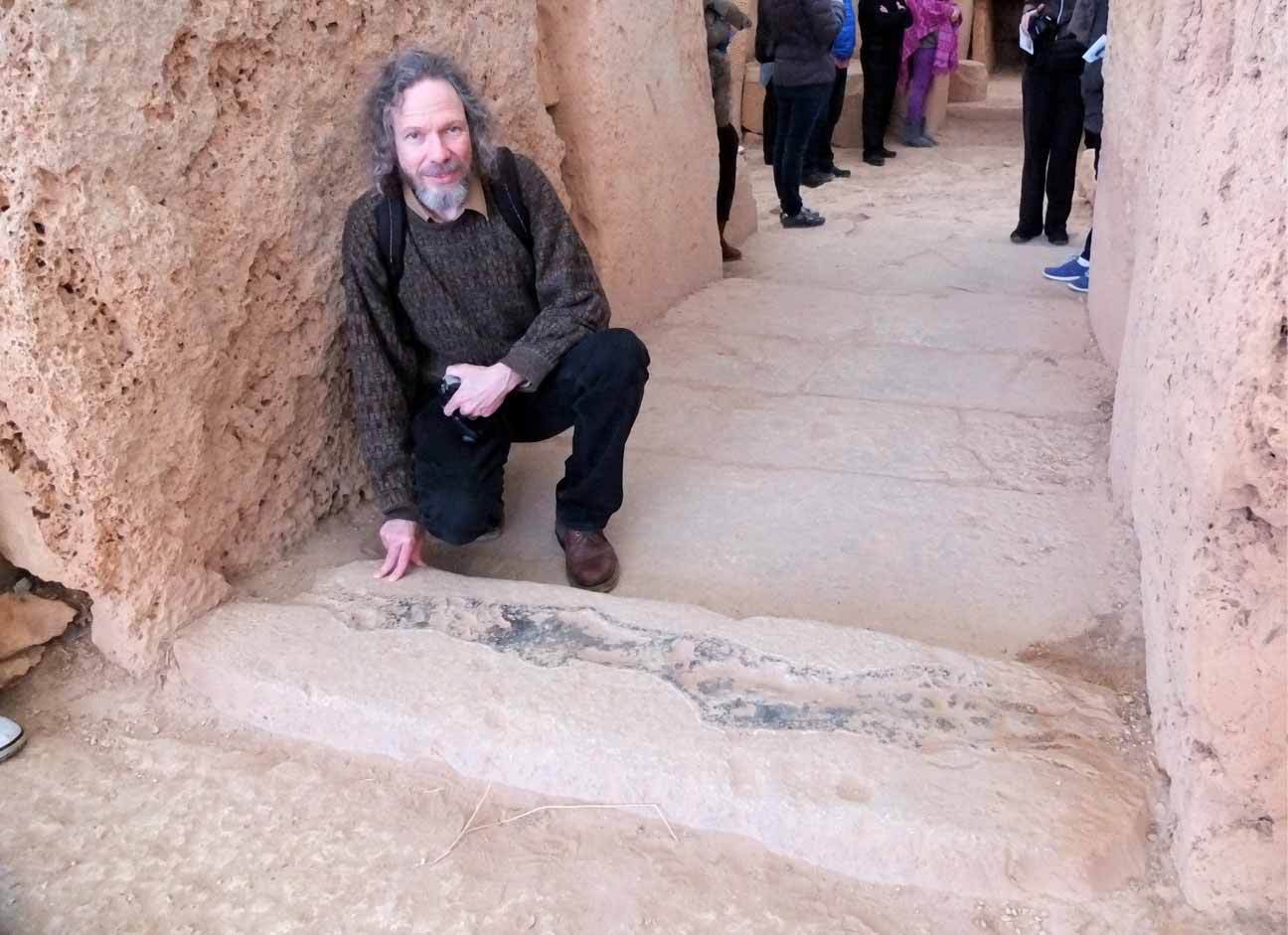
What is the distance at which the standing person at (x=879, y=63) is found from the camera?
810cm

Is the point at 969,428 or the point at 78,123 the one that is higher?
the point at 78,123

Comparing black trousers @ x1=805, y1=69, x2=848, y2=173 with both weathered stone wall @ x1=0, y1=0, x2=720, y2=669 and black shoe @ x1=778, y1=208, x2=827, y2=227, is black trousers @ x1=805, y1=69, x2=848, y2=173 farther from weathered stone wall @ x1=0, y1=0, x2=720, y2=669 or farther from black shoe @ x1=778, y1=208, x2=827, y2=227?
weathered stone wall @ x1=0, y1=0, x2=720, y2=669

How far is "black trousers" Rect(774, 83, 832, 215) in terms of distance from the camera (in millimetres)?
6016

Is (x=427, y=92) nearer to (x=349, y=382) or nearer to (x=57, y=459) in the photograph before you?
(x=349, y=382)

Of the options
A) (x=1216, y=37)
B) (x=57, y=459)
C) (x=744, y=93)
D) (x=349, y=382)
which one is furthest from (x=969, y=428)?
(x=744, y=93)

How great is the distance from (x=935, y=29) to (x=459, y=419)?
761 centimetres

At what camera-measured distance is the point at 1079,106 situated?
5.01 metres

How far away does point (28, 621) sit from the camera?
7.16ft

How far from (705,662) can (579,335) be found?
91 cm

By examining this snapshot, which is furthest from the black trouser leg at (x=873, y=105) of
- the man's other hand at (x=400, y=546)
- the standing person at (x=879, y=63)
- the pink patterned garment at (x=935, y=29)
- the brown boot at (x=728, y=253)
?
the man's other hand at (x=400, y=546)

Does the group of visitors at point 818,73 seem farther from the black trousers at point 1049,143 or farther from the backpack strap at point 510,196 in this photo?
the backpack strap at point 510,196

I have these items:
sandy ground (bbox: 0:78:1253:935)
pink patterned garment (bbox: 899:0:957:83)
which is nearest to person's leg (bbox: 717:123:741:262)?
sandy ground (bbox: 0:78:1253:935)

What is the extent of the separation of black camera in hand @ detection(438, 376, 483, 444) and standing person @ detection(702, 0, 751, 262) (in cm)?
274

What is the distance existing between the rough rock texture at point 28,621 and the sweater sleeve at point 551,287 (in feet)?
3.44
